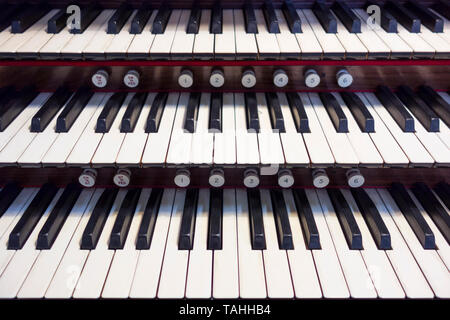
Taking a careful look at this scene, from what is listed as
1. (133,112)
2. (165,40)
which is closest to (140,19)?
(165,40)

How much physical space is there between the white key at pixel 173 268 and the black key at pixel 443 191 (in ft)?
3.57

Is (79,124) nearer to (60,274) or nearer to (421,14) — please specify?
(60,274)

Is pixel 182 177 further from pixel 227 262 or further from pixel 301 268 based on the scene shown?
pixel 301 268

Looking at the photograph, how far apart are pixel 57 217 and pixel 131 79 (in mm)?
637

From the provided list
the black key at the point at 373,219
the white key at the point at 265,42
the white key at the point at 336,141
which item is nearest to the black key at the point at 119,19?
the white key at the point at 265,42

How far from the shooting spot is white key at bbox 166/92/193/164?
1379 millimetres

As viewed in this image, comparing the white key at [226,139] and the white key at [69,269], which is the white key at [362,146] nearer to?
the white key at [226,139]

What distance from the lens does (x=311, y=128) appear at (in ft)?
4.95

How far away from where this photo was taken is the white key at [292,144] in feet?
4.52

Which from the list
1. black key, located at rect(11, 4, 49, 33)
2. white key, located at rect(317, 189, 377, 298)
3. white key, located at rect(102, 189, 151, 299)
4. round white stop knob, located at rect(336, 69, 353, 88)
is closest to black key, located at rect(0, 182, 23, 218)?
white key, located at rect(102, 189, 151, 299)

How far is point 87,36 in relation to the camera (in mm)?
1558

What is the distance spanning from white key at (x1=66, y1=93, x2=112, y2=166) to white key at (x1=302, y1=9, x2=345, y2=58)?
3.10 feet

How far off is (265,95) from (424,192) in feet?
2.63
